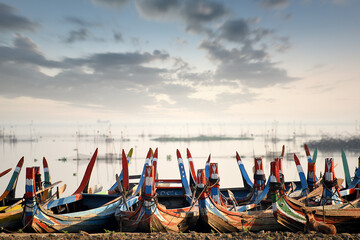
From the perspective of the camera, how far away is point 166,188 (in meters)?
Result: 14.9

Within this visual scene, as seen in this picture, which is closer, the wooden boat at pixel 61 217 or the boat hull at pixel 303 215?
the wooden boat at pixel 61 217

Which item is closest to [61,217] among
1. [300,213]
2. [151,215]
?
[151,215]

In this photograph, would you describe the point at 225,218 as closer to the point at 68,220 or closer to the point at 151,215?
the point at 151,215

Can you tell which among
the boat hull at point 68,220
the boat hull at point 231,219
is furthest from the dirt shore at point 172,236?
the boat hull at point 231,219

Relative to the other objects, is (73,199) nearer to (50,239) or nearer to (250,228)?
(50,239)

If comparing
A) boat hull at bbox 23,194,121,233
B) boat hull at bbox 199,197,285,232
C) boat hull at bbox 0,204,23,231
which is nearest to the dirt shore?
boat hull at bbox 23,194,121,233

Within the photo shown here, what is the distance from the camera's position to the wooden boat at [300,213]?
8938 mm

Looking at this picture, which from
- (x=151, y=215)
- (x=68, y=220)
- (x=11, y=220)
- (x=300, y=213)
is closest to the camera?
(x=151, y=215)

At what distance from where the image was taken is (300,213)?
9.23 metres

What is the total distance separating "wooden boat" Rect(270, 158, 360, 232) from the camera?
8.94m

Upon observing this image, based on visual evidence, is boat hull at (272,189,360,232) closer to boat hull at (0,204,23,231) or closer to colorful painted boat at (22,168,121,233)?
colorful painted boat at (22,168,121,233)

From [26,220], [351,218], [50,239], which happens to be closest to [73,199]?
[26,220]

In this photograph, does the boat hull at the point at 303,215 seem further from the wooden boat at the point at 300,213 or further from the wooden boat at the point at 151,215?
the wooden boat at the point at 151,215

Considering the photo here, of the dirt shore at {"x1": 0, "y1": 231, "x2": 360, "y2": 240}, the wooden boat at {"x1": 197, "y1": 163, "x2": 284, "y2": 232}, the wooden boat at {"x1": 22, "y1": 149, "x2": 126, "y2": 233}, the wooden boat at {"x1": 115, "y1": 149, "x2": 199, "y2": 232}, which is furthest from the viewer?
the wooden boat at {"x1": 197, "y1": 163, "x2": 284, "y2": 232}
